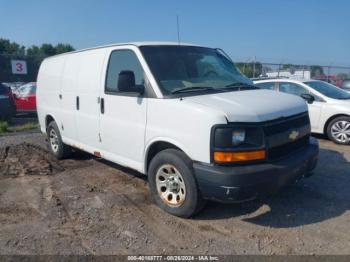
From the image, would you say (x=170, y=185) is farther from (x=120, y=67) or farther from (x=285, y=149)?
(x=120, y=67)

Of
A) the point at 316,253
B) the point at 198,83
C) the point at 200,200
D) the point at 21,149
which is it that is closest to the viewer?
the point at 316,253

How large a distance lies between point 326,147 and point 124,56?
515cm

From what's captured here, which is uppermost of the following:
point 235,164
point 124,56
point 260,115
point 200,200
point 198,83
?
point 124,56

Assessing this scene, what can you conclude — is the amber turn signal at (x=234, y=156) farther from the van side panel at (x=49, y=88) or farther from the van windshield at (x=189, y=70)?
the van side panel at (x=49, y=88)

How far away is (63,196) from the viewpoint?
524 cm

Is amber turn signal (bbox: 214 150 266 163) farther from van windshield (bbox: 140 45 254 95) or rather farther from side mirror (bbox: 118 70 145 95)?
side mirror (bbox: 118 70 145 95)

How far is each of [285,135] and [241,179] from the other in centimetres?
85

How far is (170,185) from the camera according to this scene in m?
4.43

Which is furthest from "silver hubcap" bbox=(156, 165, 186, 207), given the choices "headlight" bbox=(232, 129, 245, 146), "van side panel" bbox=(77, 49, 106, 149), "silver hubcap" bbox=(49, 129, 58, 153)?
"silver hubcap" bbox=(49, 129, 58, 153)

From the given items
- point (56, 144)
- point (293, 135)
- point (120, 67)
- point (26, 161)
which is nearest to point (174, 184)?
point (293, 135)

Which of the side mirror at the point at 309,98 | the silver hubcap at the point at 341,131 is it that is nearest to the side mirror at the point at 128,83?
the side mirror at the point at 309,98

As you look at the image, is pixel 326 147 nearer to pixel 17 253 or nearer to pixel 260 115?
pixel 260 115

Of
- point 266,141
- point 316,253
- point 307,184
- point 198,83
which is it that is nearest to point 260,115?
point 266,141

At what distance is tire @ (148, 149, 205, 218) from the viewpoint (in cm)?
409
